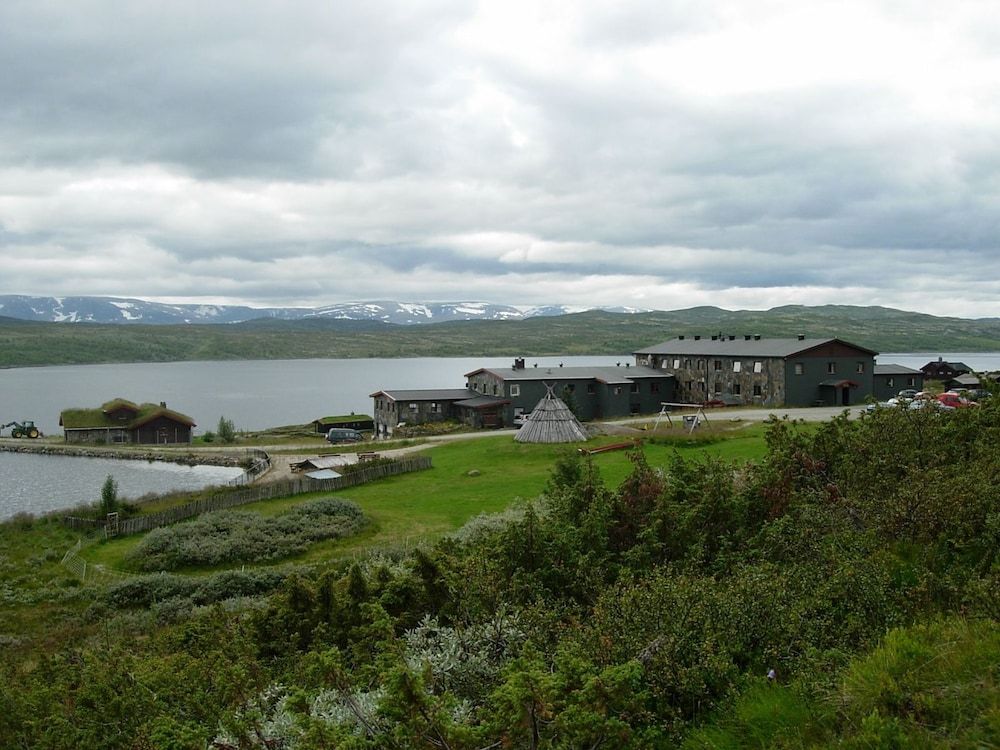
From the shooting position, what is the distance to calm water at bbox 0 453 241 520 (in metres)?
50.3

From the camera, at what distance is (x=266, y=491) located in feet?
136

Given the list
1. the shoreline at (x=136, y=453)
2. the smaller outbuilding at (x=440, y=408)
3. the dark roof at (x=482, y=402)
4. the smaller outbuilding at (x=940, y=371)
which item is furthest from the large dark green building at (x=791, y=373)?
the shoreline at (x=136, y=453)

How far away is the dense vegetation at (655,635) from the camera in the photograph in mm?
6281

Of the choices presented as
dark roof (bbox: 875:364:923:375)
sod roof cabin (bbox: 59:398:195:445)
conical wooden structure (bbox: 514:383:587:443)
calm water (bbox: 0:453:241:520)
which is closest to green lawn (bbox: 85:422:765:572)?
conical wooden structure (bbox: 514:383:587:443)

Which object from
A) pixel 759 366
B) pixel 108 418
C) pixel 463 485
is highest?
pixel 759 366

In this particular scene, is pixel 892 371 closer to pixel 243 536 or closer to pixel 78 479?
pixel 243 536

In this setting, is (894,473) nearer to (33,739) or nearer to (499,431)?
(33,739)

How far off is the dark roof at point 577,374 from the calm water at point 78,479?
88.0 ft

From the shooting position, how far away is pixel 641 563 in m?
12.0

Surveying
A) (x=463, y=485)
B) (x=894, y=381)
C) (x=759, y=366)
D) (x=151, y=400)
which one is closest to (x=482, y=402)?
(x=759, y=366)

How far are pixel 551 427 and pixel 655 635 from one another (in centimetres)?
4380

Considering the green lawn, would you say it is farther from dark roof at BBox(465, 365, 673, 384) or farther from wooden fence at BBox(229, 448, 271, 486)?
dark roof at BBox(465, 365, 673, 384)

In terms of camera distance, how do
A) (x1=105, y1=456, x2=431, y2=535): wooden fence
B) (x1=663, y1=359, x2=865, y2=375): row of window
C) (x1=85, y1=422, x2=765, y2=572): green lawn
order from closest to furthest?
(x1=85, y1=422, x2=765, y2=572): green lawn
(x1=105, y1=456, x2=431, y2=535): wooden fence
(x1=663, y1=359, x2=865, y2=375): row of window

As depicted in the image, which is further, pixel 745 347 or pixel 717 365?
pixel 717 365
